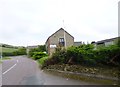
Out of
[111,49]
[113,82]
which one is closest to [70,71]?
[111,49]

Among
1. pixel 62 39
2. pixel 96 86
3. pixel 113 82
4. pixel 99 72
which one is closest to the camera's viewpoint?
pixel 96 86

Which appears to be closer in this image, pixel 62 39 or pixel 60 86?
pixel 60 86

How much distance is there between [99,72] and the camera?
13.5 meters

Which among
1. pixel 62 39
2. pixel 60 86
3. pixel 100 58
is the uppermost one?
pixel 62 39

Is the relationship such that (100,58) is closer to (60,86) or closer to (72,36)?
(60,86)

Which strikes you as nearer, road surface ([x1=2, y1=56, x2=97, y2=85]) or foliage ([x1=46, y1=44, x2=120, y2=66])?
road surface ([x1=2, y1=56, x2=97, y2=85])

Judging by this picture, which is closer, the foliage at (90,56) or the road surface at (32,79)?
the road surface at (32,79)

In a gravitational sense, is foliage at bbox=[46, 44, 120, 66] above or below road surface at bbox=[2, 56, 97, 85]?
above

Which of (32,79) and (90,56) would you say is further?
(90,56)

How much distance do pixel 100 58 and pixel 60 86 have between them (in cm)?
468

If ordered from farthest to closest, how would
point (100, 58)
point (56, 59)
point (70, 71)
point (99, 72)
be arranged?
1. point (56, 59)
2. point (70, 71)
3. point (100, 58)
4. point (99, 72)

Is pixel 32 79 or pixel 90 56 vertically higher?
pixel 90 56

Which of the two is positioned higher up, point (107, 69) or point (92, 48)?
point (92, 48)

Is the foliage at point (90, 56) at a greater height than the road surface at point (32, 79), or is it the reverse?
the foliage at point (90, 56)
